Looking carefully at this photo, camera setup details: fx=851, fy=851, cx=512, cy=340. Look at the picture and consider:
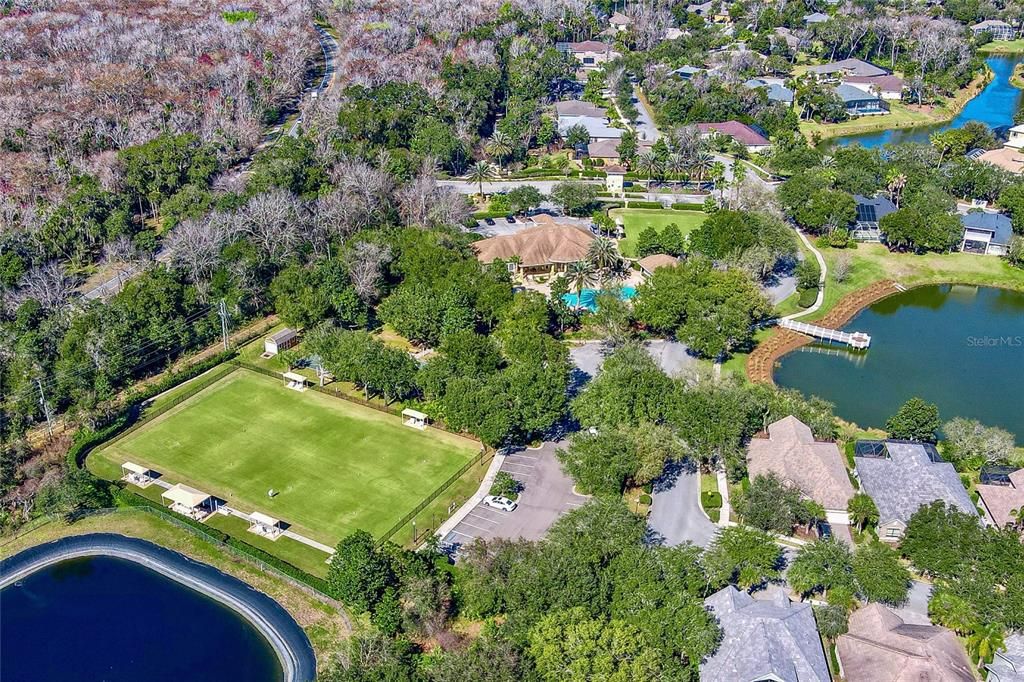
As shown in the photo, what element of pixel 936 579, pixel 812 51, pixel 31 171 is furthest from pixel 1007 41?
pixel 31 171

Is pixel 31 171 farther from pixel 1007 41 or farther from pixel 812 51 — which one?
pixel 1007 41

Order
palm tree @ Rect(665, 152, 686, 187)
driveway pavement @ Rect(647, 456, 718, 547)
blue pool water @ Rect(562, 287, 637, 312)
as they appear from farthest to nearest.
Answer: palm tree @ Rect(665, 152, 686, 187) < blue pool water @ Rect(562, 287, 637, 312) < driveway pavement @ Rect(647, 456, 718, 547)

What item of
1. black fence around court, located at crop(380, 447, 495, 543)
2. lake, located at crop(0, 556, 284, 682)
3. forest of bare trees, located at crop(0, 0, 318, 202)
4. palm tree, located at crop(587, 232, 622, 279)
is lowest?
black fence around court, located at crop(380, 447, 495, 543)

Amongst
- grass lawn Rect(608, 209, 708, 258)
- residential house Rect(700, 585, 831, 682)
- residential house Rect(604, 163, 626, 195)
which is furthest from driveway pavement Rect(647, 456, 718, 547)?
residential house Rect(604, 163, 626, 195)

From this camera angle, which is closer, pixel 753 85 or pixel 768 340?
pixel 768 340

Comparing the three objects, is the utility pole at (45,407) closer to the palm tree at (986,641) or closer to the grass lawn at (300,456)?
the grass lawn at (300,456)

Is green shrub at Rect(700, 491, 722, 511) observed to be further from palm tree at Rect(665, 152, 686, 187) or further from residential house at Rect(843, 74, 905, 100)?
residential house at Rect(843, 74, 905, 100)
